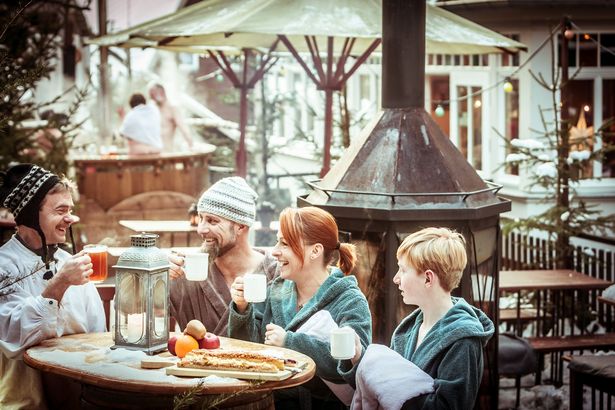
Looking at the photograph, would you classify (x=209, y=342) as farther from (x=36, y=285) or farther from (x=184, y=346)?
(x=36, y=285)

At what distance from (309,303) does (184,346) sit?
68 centimetres

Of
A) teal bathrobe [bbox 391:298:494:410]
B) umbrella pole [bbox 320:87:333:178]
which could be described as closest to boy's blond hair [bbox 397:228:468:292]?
teal bathrobe [bbox 391:298:494:410]

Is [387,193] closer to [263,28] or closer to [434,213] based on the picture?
[434,213]

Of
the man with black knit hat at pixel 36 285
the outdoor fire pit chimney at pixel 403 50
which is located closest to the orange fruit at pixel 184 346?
the man with black knit hat at pixel 36 285

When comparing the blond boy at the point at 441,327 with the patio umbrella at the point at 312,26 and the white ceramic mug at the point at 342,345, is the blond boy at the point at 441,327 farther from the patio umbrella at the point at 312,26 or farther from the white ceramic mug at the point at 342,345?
the patio umbrella at the point at 312,26

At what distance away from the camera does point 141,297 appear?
5309 mm

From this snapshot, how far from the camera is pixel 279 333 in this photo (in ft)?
17.6

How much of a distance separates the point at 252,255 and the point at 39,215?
1194mm

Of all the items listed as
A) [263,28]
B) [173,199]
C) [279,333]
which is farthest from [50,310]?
[173,199]

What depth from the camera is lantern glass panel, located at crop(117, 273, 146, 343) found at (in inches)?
209

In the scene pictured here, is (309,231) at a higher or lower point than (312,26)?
lower

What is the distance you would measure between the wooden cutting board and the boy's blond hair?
0.74 meters

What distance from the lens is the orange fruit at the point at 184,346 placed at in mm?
5215

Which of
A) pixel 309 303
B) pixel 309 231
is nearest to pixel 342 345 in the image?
pixel 309 303
